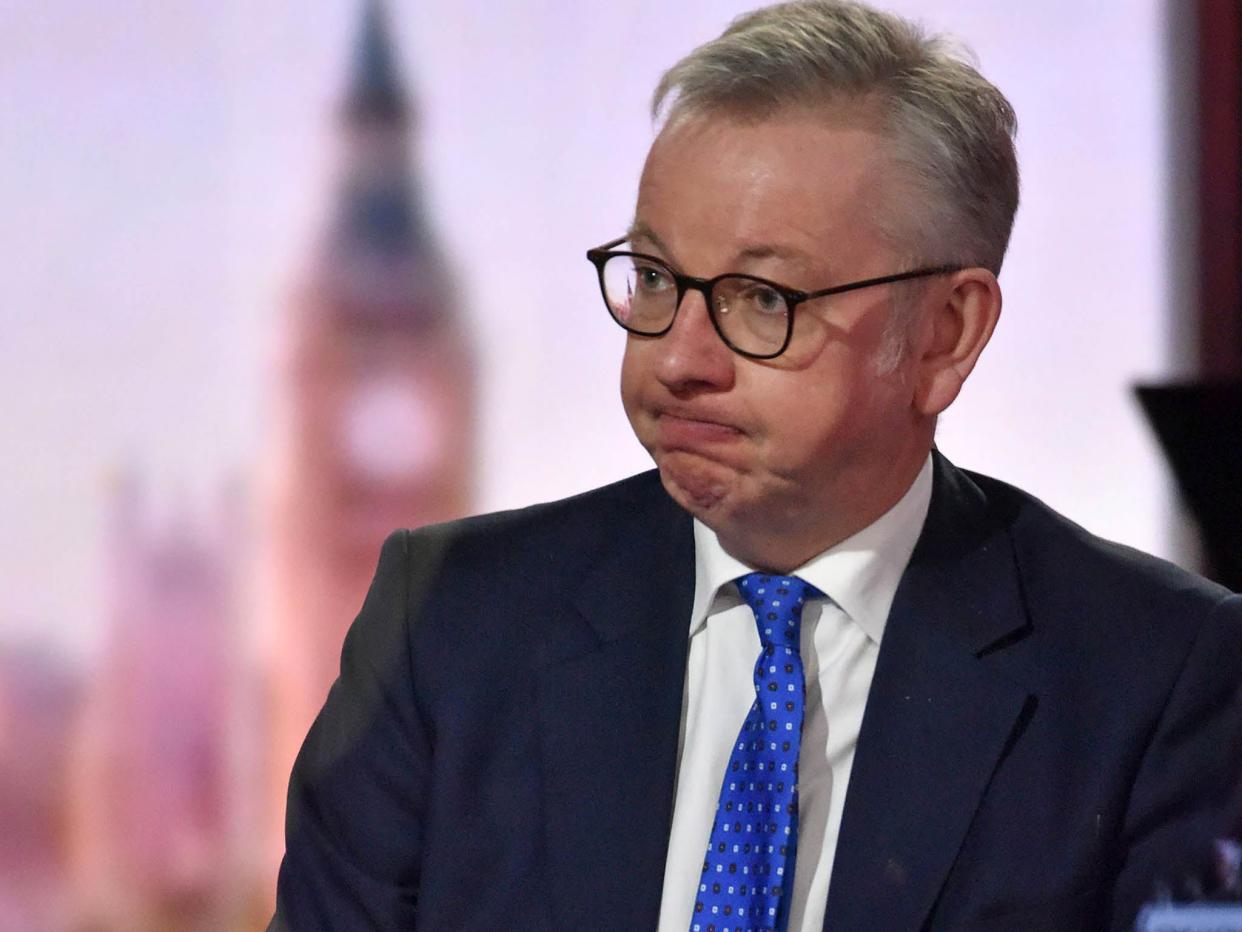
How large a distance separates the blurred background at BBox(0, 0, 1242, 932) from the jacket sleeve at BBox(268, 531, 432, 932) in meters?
0.38

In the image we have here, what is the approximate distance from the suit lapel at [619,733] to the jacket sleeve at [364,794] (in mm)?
129

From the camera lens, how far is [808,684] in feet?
4.43

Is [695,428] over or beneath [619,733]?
over

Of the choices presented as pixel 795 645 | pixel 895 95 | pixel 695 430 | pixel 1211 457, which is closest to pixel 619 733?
pixel 795 645

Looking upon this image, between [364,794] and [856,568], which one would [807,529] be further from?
[364,794]

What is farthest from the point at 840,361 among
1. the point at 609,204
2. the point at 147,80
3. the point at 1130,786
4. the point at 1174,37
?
the point at 147,80

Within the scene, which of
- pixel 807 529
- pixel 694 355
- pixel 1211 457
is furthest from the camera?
pixel 1211 457

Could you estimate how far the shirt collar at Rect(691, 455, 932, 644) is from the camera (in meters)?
1.36

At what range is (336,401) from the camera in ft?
5.87

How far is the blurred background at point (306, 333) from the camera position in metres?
1.75

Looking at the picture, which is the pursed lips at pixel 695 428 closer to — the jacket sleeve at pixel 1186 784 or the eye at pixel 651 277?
the eye at pixel 651 277

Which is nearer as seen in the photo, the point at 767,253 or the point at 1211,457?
the point at 767,253

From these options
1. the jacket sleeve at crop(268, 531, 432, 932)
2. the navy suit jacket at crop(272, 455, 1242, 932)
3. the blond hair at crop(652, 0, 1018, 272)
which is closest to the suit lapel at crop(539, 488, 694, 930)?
the navy suit jacket at crop(272, 455, 1242, 932)

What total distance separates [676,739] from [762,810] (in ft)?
0.34
